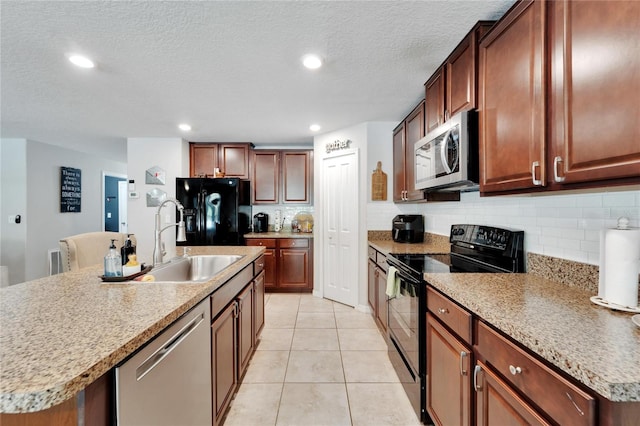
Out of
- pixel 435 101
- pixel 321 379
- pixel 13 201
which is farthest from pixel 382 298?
pixel 13 201

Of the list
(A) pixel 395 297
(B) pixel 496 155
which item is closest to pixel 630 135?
(B) pixel 496 155

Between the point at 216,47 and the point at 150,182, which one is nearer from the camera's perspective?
the point at 216,47

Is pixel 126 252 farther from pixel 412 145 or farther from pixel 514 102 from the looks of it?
pixel 412 145

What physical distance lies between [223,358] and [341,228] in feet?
7.65

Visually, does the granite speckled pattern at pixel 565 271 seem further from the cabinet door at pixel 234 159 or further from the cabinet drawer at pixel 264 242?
the cabinet door at pixel 234 159

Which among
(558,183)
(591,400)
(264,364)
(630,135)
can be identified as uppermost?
(630,135)

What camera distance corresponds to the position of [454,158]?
1.66 m

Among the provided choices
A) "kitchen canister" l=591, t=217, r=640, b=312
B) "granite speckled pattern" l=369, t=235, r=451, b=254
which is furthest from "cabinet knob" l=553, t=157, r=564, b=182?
"granite speckled pattern" l=369, t=235, r=451, b=254

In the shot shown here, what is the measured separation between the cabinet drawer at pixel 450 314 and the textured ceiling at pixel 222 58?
1494 mm

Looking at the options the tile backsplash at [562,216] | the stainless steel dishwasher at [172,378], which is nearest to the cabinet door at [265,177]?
the tile backsplash at [562,216]

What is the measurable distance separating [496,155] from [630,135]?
0.59 metres

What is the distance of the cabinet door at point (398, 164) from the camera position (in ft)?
9.92

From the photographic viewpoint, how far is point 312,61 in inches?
78.0

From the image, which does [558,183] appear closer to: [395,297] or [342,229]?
[395,297]
